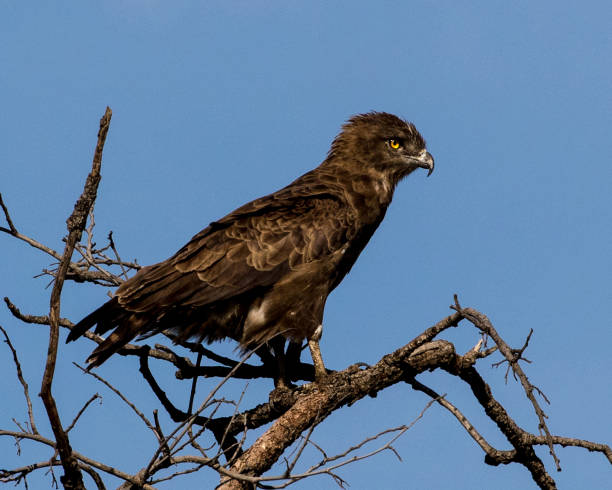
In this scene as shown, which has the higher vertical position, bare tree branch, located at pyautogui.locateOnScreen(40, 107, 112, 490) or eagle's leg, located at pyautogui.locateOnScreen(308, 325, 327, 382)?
eagle's leg, located at pyautogui.locateOnScreen(308, 325, 327, 382)

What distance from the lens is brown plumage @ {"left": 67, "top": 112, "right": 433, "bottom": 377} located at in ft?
22.6

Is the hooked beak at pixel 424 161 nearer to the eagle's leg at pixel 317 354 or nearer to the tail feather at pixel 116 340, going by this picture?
the eagle's leg at pixel 317 354

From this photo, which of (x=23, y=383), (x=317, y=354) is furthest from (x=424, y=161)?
(x=23, y=383)

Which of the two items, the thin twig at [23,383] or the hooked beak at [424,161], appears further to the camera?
the hooked beak at [424,161]

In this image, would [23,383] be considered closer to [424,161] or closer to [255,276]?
[255,276]

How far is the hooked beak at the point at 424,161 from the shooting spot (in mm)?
8891

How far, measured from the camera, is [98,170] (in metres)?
3.91

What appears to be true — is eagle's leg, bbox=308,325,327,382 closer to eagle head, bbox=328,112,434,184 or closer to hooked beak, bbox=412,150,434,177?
eagle head, bbox=328,112,434,184

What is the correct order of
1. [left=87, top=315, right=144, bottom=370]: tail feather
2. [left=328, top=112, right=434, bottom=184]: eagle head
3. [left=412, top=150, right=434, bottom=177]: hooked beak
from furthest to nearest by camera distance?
[left=412, top=150, right=434, bottom=177]: hooked beak → [left=328, top=112, right=434, bottom=184]: eagle head → [left=87, top=315, right=144, bottom=370]: tail feather

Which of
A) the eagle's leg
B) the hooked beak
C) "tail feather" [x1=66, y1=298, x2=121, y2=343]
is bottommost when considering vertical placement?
the eagle's leg

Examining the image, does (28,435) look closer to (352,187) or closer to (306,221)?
(306,221)

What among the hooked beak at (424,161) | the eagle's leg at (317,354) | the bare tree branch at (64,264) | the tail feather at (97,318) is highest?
the hooked beak at (424,161)

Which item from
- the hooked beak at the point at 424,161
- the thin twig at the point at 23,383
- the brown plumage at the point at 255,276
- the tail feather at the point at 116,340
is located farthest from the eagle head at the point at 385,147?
the thin twig at the point at 23,383

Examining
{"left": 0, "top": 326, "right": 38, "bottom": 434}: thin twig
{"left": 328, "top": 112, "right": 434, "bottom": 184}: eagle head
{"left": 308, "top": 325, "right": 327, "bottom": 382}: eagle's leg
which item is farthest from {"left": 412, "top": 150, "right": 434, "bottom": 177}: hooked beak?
{"left": 0, "top": 326, "right": 38, "bottom": 434}: thin twig
